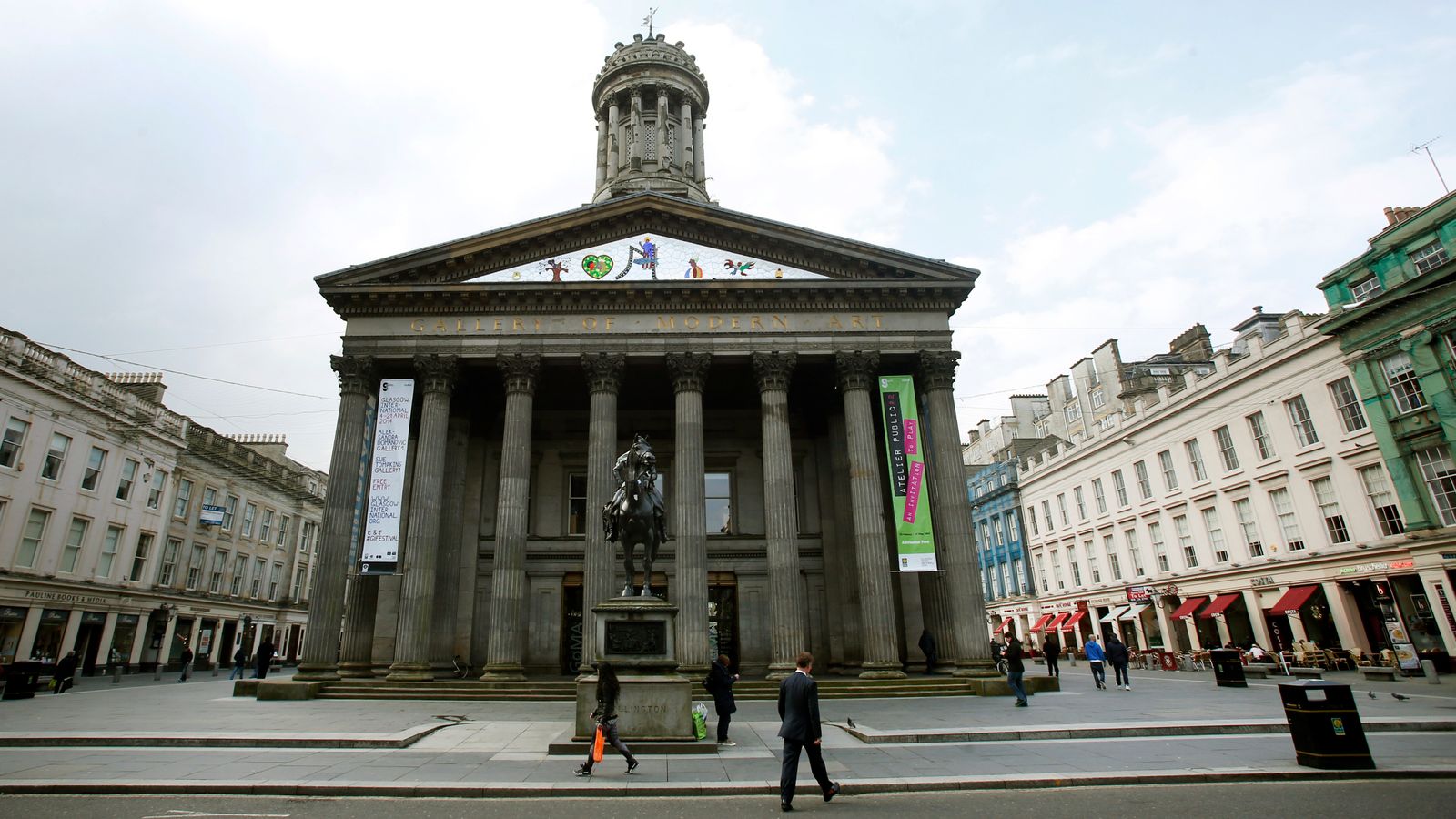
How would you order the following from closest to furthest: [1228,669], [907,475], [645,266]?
1. [1228,669]
2. [907,475]
3. [645,266]

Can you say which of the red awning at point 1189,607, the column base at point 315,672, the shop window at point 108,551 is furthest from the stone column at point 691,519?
the shop window at point 108,551

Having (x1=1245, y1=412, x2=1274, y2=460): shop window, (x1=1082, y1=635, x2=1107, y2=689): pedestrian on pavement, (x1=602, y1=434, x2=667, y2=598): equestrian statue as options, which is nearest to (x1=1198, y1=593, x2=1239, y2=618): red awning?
(x1=1245, y1=412, x2=1274, y2=460): shop window

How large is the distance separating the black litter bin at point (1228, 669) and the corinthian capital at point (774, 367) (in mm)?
13737

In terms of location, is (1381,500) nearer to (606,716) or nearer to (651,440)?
(651,440)

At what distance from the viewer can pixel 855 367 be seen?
22938 millimetres

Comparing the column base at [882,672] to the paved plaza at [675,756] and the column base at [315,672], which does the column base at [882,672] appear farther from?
the column base at [315,672]

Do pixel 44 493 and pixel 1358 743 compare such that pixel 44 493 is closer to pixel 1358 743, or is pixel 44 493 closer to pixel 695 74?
pixel 695 74

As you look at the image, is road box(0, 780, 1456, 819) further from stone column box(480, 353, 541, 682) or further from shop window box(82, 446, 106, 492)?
shop window box(82, 446, 106, 492)

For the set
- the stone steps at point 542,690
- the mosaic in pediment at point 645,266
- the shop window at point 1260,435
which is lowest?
the stone steps at point 542,690

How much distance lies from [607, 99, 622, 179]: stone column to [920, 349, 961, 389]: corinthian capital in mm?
18050

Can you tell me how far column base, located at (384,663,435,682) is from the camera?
19656 millimetres

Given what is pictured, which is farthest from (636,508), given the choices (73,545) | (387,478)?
(73,545)

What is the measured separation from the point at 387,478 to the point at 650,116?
21.8 m

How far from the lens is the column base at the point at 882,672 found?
19984 millimetres
